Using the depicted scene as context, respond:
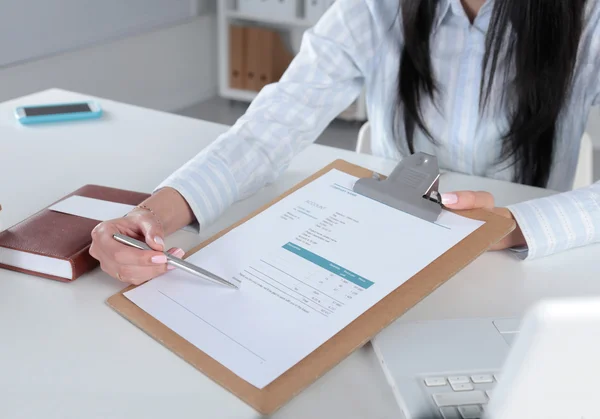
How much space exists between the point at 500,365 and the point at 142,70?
3066 millimetres

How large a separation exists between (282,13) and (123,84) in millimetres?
830

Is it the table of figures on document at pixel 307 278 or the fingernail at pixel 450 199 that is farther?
the fingernail at pixel 450 199

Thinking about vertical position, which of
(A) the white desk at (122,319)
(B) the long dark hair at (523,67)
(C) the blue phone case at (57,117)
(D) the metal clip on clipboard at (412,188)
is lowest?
(A) the white desk at (122,319)

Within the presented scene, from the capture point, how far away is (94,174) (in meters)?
1.14

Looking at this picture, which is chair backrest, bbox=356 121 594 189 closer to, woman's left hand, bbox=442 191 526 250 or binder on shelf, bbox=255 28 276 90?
woman's left hand, bbox=442 191 526 250

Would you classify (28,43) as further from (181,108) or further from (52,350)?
(52,350)

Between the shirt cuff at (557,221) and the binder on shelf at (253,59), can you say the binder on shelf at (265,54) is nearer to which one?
the binder on shelf at (253,59)

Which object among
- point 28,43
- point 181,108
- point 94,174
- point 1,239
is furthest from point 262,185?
point 181,108

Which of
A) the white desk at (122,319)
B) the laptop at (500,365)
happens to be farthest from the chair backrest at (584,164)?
the laptop at (500,365)

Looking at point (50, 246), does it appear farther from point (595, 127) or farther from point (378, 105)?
point (595, 127)

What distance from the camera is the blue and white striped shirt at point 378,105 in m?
1.08

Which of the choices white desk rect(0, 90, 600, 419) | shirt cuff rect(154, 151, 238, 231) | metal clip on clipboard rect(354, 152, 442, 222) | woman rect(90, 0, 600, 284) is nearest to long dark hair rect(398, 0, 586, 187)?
woman rect(90, 0, 600, 284)

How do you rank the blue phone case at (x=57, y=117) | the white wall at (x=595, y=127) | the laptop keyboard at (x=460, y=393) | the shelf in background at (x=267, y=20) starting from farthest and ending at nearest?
the shelf in background at (x=267, y=20) < the white wall at (x=595, y=127) < the blue phone case at (x=57, y=117) < the laptop keyboard at (x=460, y=393)

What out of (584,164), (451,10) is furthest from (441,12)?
(584,164)
